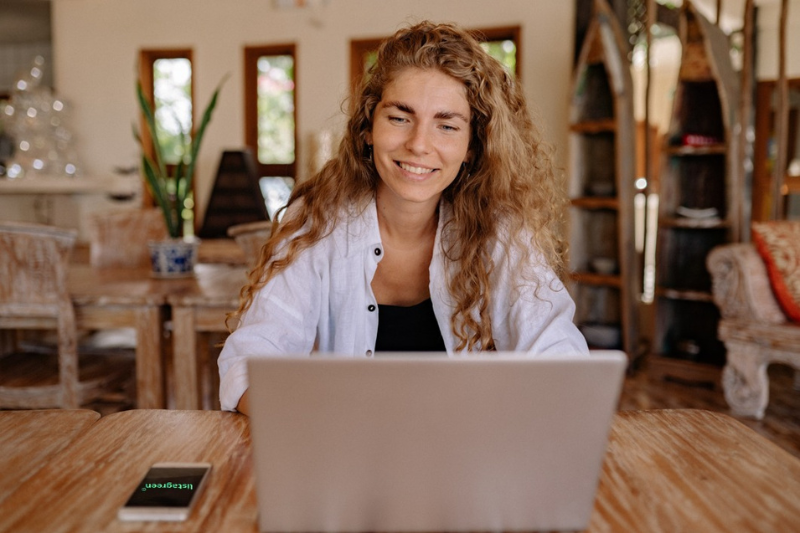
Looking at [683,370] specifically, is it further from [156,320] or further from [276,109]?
[276,109]

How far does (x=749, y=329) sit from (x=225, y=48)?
4.34 m

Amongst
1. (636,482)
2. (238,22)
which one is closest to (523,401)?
(636,482)

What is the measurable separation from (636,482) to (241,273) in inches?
87.4

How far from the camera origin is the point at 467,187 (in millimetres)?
1523

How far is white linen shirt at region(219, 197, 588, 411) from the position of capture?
1.24 metres

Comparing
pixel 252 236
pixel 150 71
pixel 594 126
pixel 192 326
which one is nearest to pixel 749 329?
pixel 594 126

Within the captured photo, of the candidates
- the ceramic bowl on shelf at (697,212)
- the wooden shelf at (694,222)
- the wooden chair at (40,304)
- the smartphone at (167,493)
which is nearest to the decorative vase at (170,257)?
the wooden chair at (40,304)

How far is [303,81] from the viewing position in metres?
5.12

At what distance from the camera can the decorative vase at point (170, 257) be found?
8.44 feet

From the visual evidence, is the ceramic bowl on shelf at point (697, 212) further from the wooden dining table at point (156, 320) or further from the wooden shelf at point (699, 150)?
the wooden dining table at point (156, 320)

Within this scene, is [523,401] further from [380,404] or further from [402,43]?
[402,43]

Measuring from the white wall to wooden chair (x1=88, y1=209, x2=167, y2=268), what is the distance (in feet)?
7.01

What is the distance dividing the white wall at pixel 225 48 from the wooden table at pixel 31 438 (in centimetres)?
398

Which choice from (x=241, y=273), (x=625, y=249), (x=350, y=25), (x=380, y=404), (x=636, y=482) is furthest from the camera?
(x=350, y=25)
